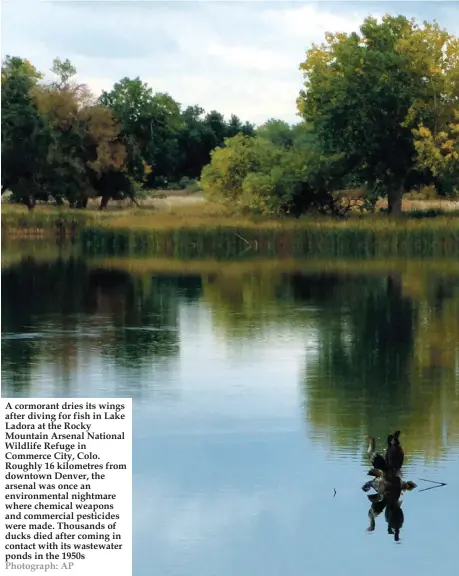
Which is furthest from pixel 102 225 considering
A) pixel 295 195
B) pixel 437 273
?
pixel 437 273

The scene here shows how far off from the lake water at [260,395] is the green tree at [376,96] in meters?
17.4

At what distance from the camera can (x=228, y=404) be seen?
1733cm

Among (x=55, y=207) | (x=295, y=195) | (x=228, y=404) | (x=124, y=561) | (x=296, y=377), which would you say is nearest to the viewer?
(x=124, y=561)

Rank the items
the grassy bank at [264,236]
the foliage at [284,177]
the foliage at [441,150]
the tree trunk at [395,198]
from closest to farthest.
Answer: the grassy bank at [264,236] → the foliage at [441,150] → the tree trunk at [395,198] → the foliage at [284,177]

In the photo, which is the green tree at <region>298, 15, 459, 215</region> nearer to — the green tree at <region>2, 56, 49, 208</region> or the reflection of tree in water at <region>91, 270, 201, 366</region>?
the green tree at <region>2, 56, 49, 208</region>

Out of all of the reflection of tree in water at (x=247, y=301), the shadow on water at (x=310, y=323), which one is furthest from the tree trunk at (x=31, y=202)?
the reflection of tree in water at (x=247, y=301)

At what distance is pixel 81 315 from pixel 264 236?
70.1 feet

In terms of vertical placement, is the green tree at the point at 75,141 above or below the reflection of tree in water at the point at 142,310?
above

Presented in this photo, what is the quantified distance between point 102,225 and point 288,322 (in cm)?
2391

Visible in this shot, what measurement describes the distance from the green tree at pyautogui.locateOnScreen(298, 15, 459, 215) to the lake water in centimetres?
1744

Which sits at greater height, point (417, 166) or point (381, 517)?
point (417, 166)

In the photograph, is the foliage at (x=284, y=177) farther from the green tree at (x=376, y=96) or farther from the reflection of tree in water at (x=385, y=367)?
the reflection of tree in water at (x=385, y=367)

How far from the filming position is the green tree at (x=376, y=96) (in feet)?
167

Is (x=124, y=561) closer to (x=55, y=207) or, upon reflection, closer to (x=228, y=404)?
(x=228, y=404)
